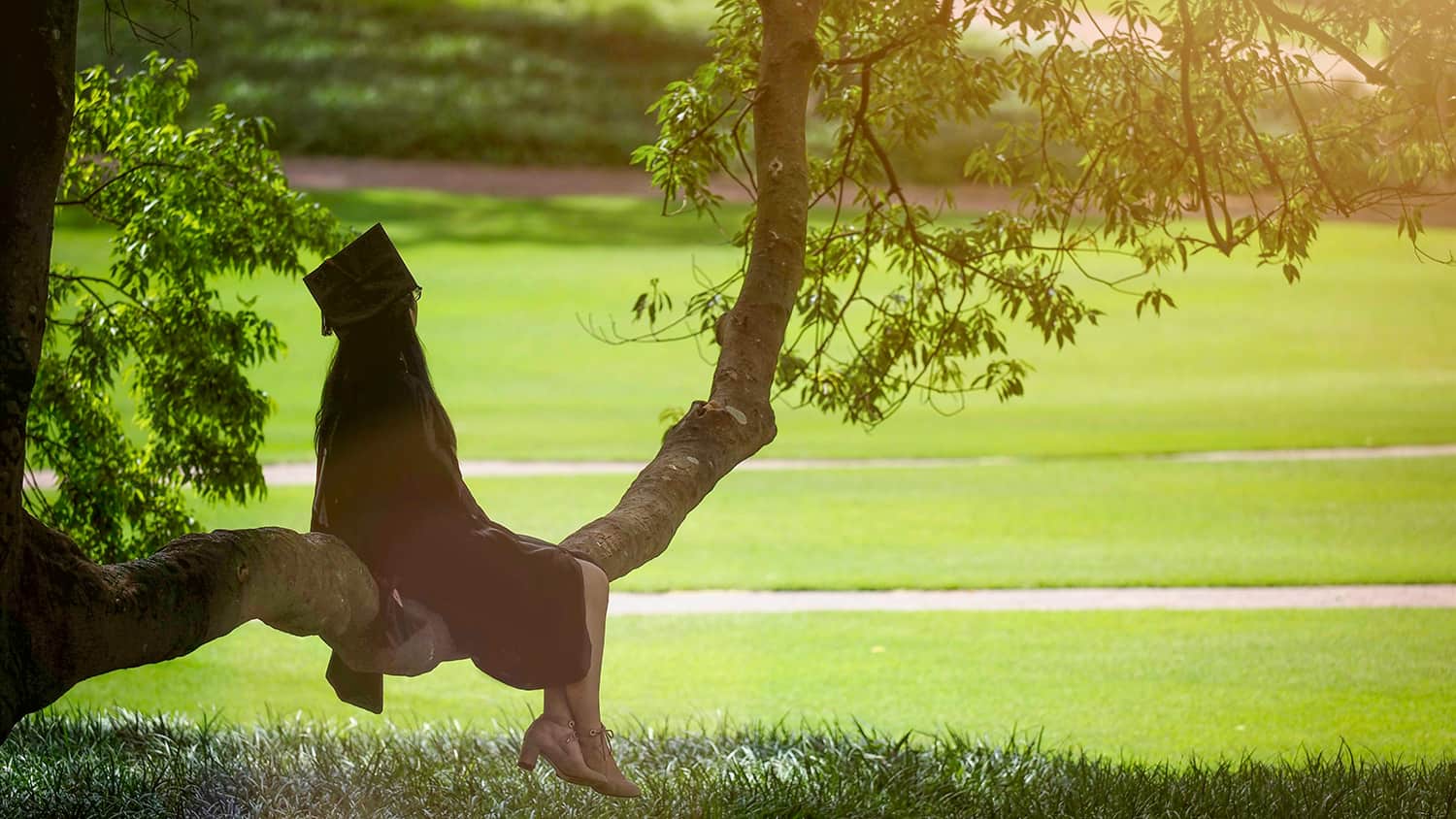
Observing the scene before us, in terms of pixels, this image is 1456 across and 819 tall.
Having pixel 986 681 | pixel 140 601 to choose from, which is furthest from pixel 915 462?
pixel 140 601

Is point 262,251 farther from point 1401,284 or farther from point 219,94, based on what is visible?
point 219,94

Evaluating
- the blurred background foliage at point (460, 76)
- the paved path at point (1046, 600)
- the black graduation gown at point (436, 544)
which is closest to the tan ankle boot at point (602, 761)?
the black graduation gown at point (436, 544)

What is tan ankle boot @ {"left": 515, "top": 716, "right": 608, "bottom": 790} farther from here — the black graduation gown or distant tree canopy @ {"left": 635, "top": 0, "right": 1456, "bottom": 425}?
distant tree canopy @ {"left": 635, "top": 0, "right": 1456, "bottom": 425}

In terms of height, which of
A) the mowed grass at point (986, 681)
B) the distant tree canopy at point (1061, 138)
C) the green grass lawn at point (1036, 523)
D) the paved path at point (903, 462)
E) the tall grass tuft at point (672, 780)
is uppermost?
the distant tree canopy at point (1061, 138)

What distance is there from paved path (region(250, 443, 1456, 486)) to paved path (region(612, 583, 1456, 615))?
4.93m

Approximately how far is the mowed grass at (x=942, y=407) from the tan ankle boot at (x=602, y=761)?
41.5 ft

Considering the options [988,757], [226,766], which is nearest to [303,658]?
[226,766]

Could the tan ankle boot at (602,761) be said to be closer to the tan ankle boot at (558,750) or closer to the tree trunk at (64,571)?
the tan ankle boot at (558,750)

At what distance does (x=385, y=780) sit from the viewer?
20.1 ft

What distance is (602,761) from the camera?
3.90 m

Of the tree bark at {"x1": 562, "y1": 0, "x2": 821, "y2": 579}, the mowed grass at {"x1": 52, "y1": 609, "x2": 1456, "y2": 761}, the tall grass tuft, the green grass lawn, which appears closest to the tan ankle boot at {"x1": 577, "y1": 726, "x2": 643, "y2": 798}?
the tree bark at {"x1": 562, "y1": 0, "x2": 821, "y2": 579}

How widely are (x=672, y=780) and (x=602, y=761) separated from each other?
2427 mm

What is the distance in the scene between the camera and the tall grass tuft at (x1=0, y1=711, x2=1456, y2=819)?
18.7 ft

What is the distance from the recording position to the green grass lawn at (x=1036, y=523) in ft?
38.2
